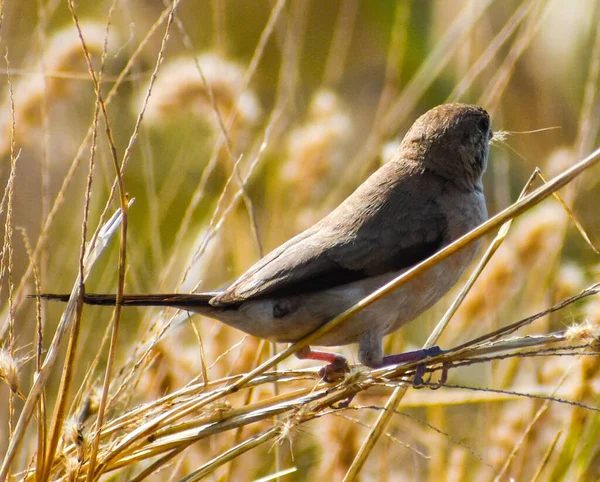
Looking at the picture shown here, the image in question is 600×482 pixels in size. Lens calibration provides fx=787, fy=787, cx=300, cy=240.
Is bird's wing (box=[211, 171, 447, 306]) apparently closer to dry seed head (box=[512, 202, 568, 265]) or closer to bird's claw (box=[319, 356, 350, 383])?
bird's claw (box=[319, 356, 350, 383])

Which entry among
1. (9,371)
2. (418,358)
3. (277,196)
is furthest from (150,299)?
(277,196)

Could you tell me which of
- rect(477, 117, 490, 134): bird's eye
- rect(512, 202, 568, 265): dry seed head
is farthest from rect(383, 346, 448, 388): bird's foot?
rect(477, 117, 490, 134): bird's eye

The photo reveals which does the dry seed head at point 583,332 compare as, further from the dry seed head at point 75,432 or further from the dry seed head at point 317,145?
the dry seed head at point 317,145

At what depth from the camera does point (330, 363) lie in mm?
2807

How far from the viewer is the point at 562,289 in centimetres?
320

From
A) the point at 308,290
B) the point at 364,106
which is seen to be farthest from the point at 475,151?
the point at 364,106

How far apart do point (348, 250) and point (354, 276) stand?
0.30ft

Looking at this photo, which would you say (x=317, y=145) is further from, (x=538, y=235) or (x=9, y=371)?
(x=9, y=371)

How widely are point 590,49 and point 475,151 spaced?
8.29ft

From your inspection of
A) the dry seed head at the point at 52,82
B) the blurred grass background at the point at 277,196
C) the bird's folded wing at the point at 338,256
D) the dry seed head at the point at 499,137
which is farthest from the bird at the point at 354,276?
the dry seed head at the point at 52,82

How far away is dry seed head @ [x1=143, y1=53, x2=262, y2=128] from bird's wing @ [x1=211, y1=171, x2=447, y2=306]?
94 centimetres

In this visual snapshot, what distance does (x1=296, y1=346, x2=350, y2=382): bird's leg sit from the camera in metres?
2.52

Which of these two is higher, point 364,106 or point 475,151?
point 364,106

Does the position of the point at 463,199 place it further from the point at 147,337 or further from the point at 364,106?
the point at 364,106
